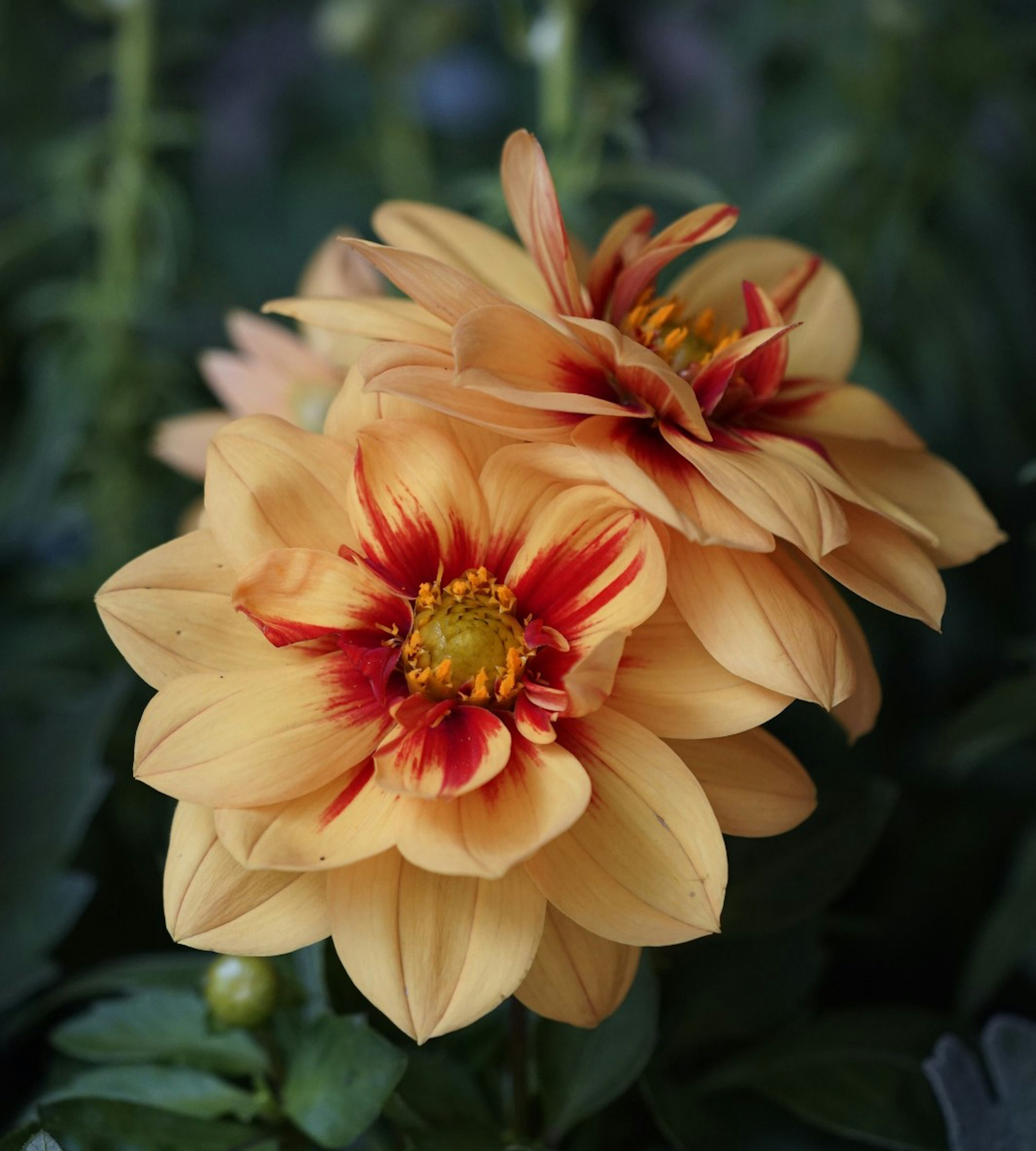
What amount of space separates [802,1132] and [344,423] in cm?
44

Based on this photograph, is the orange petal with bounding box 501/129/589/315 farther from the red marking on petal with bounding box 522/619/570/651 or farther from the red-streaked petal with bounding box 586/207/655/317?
the red marking on petal with bounding box 522/619/570/651

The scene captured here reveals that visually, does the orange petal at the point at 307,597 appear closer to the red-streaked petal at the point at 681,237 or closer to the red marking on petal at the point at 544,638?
the red marking on petal at the point at 544,638

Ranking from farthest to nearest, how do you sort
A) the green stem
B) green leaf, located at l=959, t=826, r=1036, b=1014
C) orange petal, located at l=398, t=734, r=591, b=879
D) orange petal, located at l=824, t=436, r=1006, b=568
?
the green stem → green leaf, located at l=959, t=826, r=1036, b=1014 → orange petal, located at l=824, t=436, r=1006, b=568 → orange petal, located at l=398, t=734, r=591, b=879

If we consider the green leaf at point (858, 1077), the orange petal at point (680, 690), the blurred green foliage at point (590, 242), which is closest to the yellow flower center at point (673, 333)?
the orange petal at point (680, 690)

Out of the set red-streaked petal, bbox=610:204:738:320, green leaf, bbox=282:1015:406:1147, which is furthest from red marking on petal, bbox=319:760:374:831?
red-streaked petal, bbox=610:204:738:320

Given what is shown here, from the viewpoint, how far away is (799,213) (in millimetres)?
1031

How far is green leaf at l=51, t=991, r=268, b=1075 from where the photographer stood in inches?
21.5

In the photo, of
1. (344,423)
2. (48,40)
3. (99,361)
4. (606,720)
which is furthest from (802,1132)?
(48,40)

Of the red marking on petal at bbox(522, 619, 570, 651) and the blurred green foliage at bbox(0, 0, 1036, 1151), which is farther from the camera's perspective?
the blurred green foliage at bbox(0, 0, 1036, 1151)

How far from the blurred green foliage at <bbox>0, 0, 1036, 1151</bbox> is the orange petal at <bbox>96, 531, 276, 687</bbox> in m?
0.15

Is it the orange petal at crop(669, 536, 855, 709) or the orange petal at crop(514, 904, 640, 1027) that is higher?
the orange petal at crop(669, 536, 855, 709)

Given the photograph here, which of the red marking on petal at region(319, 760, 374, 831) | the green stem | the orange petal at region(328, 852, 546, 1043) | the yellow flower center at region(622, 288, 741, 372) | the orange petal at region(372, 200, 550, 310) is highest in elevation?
the green stem

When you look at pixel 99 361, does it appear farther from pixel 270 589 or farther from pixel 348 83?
pixel 348 83

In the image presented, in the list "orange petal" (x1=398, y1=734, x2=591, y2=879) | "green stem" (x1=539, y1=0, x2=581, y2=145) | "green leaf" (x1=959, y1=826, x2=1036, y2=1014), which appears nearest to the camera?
"orange petal" (x1=398, y1=734, x2=591, y2=879)
